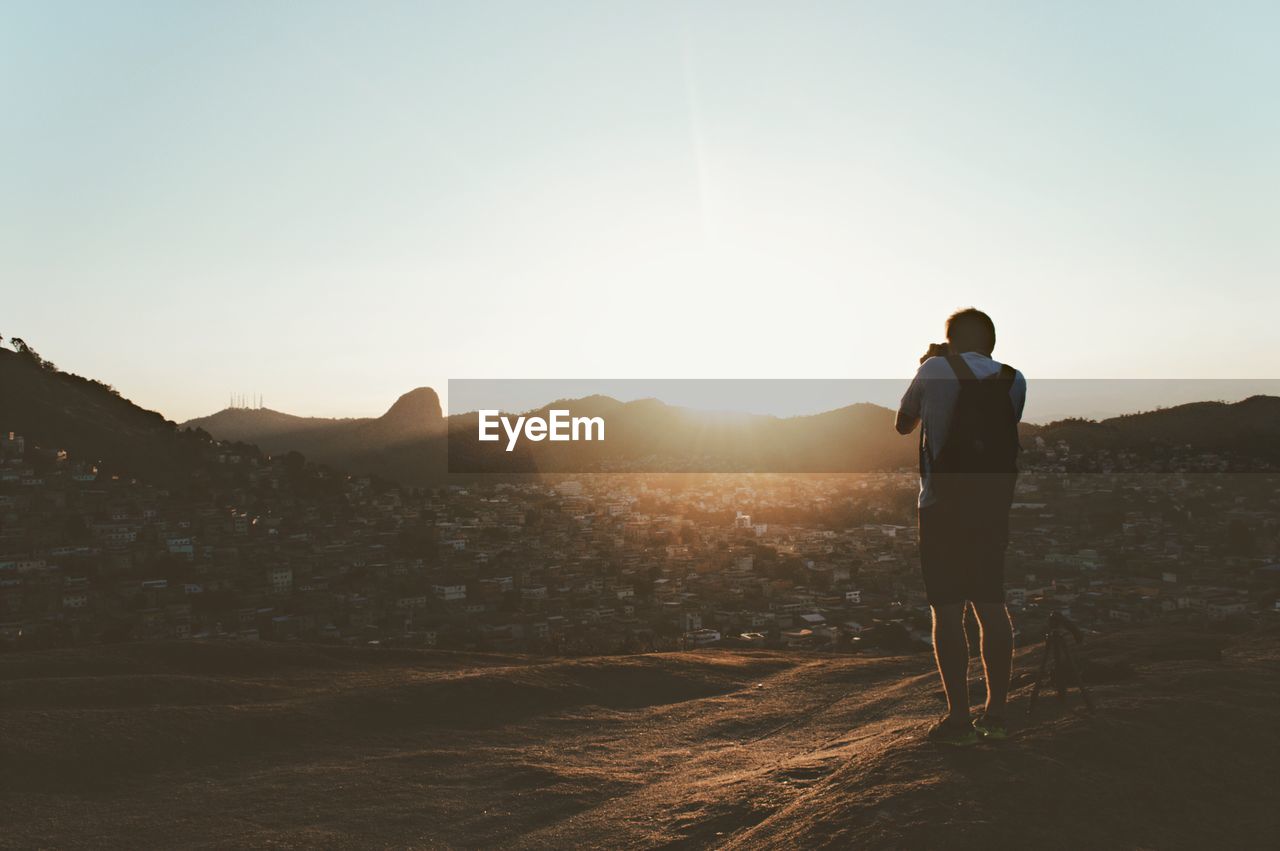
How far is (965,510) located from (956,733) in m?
1.15

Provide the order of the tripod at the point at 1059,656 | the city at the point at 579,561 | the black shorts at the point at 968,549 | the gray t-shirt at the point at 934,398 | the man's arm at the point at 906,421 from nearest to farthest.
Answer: the black shorts at the point at 968,549 < the gray t-shirt at the point at 934,398 < the man's arm at the point at 906,421 < the tripod at the point at 1059,656 < the city at the point at 579,561

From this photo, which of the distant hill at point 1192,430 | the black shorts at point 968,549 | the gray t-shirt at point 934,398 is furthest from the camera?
the distant hill at point 1192,430

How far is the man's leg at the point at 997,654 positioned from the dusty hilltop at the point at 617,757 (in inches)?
7.8

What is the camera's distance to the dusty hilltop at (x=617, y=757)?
11.1ft

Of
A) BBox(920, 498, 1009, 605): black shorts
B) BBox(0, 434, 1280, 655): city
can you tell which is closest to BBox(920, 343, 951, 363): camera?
BBox(920, 498, 1009, 605): black shorts

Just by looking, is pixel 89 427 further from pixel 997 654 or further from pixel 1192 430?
pixel 1192 430

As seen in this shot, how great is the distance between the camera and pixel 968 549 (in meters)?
3.97

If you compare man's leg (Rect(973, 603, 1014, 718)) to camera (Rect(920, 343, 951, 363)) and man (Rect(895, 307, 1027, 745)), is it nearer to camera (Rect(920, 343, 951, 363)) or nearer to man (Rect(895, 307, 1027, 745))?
man (Rect(895, 307, 1027, 745))

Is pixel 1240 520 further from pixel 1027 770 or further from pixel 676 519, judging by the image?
pixel 1027 770

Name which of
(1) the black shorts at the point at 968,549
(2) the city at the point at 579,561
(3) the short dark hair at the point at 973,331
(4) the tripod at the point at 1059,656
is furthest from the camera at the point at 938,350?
(2) the city at the point at 579,561

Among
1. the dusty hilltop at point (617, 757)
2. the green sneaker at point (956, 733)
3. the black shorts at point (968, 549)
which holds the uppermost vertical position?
the black shorts at point (968, 549)

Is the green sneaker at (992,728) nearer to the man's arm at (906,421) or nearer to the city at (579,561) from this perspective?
the man's arm at (906,421)

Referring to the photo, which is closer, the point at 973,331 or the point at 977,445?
the point at 977,445

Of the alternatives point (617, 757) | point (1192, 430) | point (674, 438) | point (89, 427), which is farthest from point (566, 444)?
point (617, 757)
